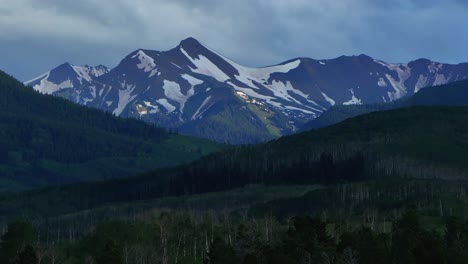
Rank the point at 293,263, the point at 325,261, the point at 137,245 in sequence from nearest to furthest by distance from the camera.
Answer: the point at 293,263
the point at 325,261
the point at 137,245

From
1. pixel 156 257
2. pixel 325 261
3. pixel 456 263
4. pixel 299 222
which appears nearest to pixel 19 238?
pixel 156 257

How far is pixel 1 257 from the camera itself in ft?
585

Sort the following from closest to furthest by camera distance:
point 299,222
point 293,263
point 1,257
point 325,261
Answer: point 293,263, point 325,261, point 299,222, point 1,257

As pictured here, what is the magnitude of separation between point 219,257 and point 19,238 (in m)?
79.1

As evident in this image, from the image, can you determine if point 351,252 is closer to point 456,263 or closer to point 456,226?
point 456,263

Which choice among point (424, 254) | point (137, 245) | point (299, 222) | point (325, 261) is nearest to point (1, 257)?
point (137, 245)

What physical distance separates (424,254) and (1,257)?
83.2m

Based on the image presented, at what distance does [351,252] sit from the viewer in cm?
12544

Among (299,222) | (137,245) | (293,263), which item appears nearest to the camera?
(293,263)

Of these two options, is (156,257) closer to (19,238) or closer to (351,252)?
(19,238)

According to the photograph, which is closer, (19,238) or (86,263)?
(86,263)

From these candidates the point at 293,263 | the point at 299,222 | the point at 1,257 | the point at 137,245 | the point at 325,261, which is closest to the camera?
the point at 293,263

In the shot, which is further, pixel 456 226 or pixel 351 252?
pixel 456 226

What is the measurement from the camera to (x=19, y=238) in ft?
639
